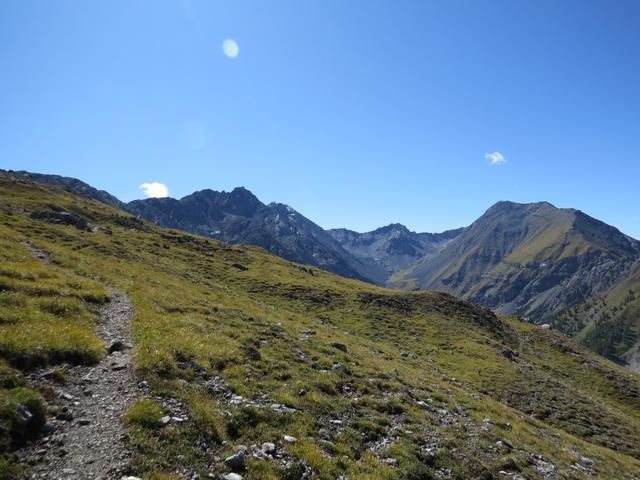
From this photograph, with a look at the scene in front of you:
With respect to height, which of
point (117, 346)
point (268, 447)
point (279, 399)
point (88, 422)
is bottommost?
point (268, 447)

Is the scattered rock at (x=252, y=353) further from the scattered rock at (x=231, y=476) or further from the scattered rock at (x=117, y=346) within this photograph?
the scattered rock at (x=231, y=476)

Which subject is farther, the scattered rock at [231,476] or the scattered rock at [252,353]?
the scattered rock at [252,353]

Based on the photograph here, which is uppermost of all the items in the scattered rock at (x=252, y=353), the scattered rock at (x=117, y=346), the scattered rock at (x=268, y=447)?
the scattered rock at (x=117, y=346)

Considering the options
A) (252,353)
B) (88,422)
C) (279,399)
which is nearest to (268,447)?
(279,399)

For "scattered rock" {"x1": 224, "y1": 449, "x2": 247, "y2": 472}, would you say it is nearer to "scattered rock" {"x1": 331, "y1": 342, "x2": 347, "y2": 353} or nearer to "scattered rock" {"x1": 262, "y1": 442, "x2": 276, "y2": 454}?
"scattered rock" {"x1": 262, "y1": 442, "x2": 276, "y2": 454}

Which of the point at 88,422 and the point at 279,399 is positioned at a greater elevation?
the point at 88,422

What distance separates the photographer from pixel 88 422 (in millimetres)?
11180

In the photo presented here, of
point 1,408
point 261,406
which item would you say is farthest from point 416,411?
point 1,408

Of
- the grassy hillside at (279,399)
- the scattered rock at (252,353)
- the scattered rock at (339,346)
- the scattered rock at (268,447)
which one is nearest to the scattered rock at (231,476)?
the grassy hillside at (279,399)

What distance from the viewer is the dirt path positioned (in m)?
9.27

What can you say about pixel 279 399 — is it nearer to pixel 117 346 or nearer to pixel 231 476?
pixel 231 476

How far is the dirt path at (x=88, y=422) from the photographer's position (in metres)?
9.27

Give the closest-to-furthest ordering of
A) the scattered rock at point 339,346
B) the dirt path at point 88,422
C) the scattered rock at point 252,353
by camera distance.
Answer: the dirt path at point 88,422 < the scattered rock at point 252,353 < the scattered rock at point 339,346

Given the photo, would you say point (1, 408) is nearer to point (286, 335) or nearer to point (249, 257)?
point (286, 335)
